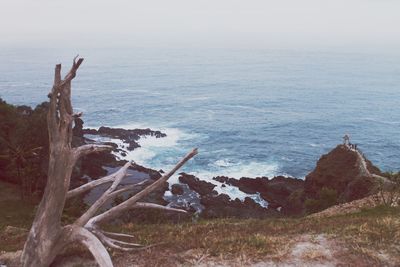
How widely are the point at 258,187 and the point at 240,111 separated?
50899mm

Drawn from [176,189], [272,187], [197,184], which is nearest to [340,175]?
[272,187]

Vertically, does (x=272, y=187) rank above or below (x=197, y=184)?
above

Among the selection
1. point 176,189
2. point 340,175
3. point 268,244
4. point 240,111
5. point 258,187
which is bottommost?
point 176,189

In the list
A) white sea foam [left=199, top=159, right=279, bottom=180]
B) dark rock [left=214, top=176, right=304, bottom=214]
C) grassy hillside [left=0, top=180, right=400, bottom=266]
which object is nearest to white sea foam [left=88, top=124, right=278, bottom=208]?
white sea foam [left=199, top=159, right=279, bottom=180]

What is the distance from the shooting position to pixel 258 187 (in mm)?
64375

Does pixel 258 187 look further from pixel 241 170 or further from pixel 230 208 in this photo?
pixel 230 208

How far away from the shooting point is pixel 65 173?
35.2ft

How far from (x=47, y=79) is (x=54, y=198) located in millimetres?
160981

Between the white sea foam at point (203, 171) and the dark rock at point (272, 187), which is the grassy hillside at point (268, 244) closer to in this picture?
the dark rock at point (272, 187)

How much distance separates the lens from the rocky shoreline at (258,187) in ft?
164

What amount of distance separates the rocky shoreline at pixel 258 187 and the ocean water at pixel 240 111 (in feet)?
15.2

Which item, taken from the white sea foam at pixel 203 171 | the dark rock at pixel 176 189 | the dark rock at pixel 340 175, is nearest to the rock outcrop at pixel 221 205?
the white sea foam at pixel 203 171

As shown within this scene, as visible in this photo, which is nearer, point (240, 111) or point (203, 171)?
point (203, 171)

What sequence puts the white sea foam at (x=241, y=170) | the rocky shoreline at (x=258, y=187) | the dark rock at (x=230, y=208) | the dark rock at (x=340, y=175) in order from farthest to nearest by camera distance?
1. the white sea foam at (x=241, y=170)
2. the dark rock at (x=230, y=208)
3. the rocky shoreline at (x=258, y=187)
4. the dark rock at (x=340, y=175)
